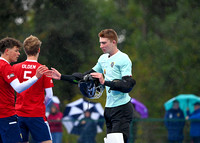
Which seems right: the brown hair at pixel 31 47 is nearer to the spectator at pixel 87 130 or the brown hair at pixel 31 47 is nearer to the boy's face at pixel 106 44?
the boy's face at pixel 106 44

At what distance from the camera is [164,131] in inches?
399

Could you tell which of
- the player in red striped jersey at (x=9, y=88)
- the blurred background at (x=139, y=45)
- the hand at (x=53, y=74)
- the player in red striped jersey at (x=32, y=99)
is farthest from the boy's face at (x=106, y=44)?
the blurred background at (x=139, y=45)

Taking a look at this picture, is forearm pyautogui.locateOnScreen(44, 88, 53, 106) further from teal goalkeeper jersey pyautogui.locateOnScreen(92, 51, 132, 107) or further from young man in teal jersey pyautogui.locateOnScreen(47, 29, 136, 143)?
teal goalkeeper jersey pyautogui.locateOnScreen(92, 51, 132, 107)

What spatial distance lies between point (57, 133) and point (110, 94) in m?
4.75

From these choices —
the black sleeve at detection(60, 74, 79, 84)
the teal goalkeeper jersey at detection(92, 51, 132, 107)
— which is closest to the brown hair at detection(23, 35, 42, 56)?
the black sleeve at detection(60, 74, 79, 84)

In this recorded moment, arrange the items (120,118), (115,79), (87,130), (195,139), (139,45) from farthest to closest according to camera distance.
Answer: (139,45) < (195,139) < (87,130) < (120,118) < (115,79)

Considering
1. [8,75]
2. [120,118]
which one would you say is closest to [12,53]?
[8,75]

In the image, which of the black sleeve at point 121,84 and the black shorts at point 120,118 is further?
the black shorts at point 120,118

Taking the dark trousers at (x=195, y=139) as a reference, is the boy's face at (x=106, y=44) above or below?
above

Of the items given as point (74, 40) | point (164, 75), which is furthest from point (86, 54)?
point (164, 75)

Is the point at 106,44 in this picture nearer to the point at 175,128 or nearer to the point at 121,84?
the point at 121,84

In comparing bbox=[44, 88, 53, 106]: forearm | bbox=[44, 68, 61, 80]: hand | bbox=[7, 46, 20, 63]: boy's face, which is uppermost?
bbox=[7, 46, 20, 63]: boy's face

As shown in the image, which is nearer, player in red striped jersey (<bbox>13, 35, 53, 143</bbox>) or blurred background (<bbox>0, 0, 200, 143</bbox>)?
player in red striped jersey (<bbox>13, 35, 53, 143</bbox>)

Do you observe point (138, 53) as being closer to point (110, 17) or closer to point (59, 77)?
point (110, 17)
